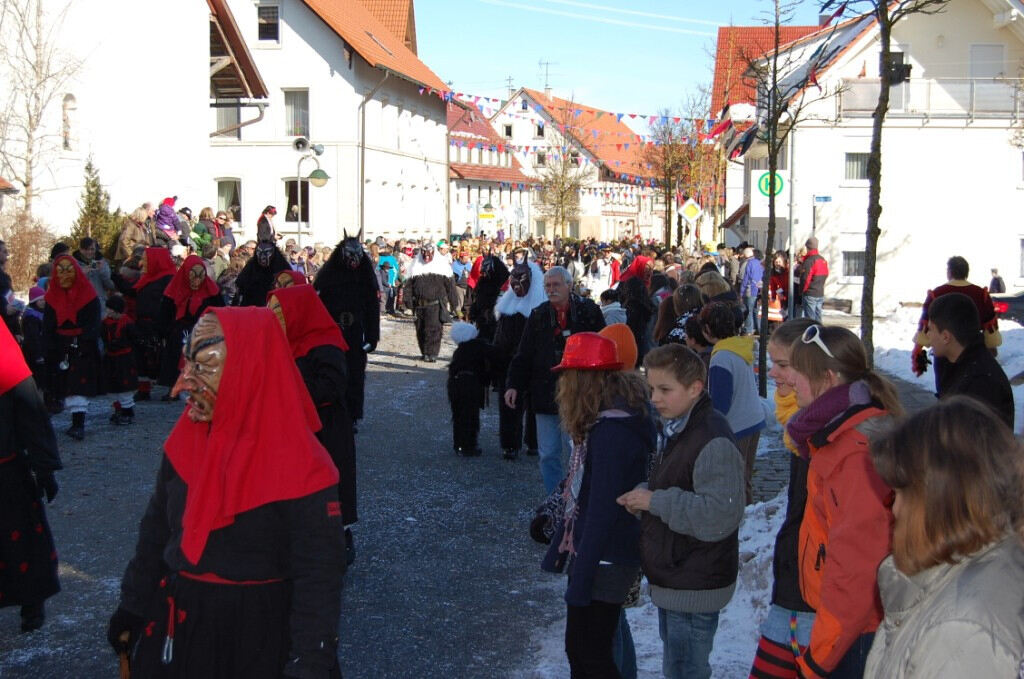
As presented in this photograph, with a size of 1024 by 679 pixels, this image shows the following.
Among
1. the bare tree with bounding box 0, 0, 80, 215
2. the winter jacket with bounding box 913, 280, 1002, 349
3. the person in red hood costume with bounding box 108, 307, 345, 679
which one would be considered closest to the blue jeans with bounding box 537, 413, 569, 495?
the winter jacket with bounding box 913, 280, 1002, 349

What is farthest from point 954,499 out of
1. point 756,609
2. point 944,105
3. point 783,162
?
point 783,162

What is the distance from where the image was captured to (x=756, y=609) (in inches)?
229

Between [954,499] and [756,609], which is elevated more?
[954,499]

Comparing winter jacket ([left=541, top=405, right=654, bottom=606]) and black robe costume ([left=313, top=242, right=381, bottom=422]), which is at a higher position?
black robe costume ([left=313, top=242, right=381, bottom=422])

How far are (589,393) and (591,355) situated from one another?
6.3 inches

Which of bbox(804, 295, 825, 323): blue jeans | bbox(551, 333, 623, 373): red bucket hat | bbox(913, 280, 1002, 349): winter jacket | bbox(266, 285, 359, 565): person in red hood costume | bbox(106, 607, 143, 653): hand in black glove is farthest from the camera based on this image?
bbox(804, 295, 825, 323): blue jeans

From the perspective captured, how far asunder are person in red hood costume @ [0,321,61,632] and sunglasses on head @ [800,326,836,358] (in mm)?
3778

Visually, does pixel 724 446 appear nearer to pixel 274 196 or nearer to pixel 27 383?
pixel 27 383

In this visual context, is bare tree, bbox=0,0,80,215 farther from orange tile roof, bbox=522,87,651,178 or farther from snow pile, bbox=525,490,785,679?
orange tile roof, bbox=522,87,651,178

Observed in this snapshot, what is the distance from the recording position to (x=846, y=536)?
126 inches

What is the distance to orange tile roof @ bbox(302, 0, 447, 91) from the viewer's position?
40562 millimetres

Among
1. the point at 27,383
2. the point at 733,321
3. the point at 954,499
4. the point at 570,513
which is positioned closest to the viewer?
the point at 954,499

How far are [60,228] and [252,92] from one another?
407 inches

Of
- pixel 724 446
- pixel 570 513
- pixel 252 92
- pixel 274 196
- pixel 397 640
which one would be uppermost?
pixel 252 92
